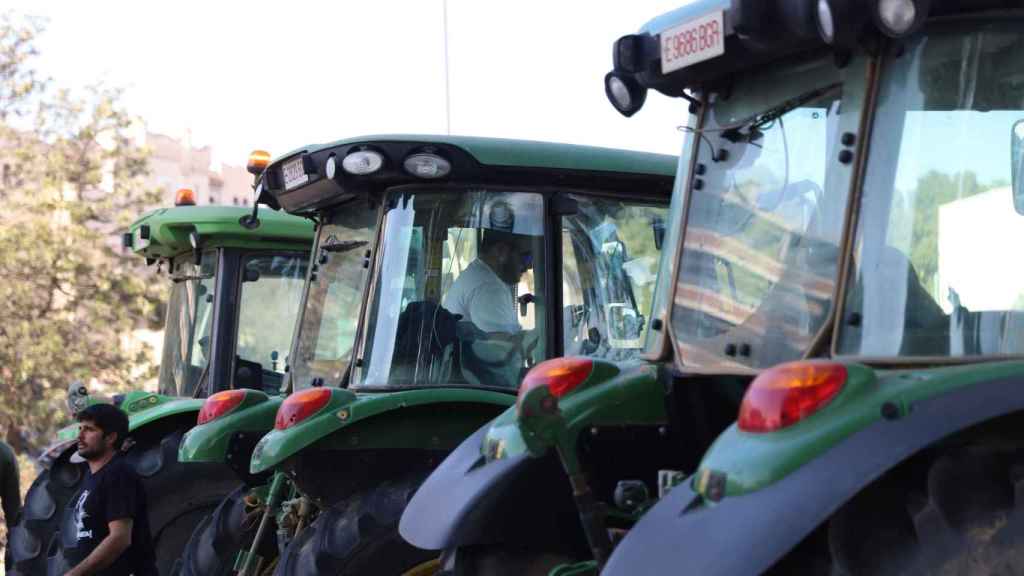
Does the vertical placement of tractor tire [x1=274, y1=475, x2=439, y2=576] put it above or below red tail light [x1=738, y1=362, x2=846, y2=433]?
below

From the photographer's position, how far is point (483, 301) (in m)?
6.84

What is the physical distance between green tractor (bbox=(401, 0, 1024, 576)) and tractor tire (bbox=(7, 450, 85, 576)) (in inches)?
203

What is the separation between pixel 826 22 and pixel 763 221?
68 centimetres

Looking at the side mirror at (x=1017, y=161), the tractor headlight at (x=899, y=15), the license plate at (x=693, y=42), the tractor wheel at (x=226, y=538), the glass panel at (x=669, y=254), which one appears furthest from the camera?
the tractor wheel at (x=226, y=538)

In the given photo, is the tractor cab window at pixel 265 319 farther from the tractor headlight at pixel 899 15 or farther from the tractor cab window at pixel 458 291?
the tractor headlight at pixel 899 15

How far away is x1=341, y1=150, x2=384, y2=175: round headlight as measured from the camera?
6.74m

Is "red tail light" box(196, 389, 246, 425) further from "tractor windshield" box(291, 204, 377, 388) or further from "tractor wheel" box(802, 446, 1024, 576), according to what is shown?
"tractor wheel" box(802, 446, 1024, 576)

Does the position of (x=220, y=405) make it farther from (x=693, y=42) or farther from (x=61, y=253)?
(x=61, y=253)

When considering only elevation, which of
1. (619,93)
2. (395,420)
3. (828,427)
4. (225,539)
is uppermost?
(619,93)

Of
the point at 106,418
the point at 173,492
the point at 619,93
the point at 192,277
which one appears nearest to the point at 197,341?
the point at 192,277

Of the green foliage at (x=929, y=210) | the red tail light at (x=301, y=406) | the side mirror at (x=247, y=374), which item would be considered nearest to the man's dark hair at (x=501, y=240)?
the red tail light at (x=301, y=406)

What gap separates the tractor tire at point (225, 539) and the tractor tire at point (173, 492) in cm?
84

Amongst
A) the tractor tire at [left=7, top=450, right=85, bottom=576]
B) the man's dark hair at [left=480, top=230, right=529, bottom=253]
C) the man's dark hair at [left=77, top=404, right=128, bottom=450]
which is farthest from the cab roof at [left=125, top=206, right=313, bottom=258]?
the man's dark hair at [left=480, top=230, right=529, bottom=253]

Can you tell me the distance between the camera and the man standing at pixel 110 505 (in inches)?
270
